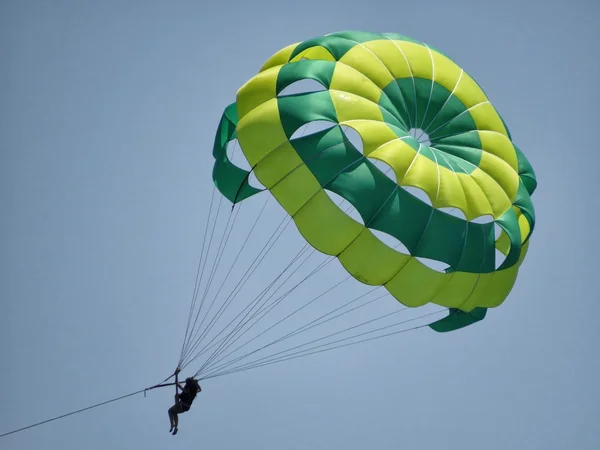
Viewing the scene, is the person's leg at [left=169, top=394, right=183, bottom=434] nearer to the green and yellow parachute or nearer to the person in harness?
the person in harness

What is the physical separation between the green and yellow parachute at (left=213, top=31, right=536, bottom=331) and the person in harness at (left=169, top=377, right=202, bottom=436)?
3388 millimetres

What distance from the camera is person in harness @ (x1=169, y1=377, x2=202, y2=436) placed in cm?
2184

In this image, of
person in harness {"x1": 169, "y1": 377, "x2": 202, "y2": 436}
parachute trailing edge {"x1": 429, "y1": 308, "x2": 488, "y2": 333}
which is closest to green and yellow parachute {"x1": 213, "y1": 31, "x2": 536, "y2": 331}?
parachute trailing edge {"x1": 429, "y1": 308, "x2": 488, "y2": 333}

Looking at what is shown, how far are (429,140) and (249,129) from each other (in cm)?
354

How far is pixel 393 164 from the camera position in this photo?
2111cm

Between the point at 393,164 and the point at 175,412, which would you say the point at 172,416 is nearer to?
the point at 175,412

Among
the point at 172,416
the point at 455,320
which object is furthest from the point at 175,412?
the point at 455,320

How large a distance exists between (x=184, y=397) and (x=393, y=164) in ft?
18.8

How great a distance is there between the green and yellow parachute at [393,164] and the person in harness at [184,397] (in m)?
3.39

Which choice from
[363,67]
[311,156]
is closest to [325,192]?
[311,156]

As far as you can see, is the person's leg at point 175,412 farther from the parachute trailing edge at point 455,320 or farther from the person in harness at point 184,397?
the parachute trailing edge at point 455,320

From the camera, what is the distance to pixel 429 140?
75.2ft

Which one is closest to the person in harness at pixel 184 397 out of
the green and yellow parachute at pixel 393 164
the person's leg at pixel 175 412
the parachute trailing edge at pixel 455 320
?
the person's leg at pixel 175 412

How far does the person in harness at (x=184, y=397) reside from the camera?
21.8 m
